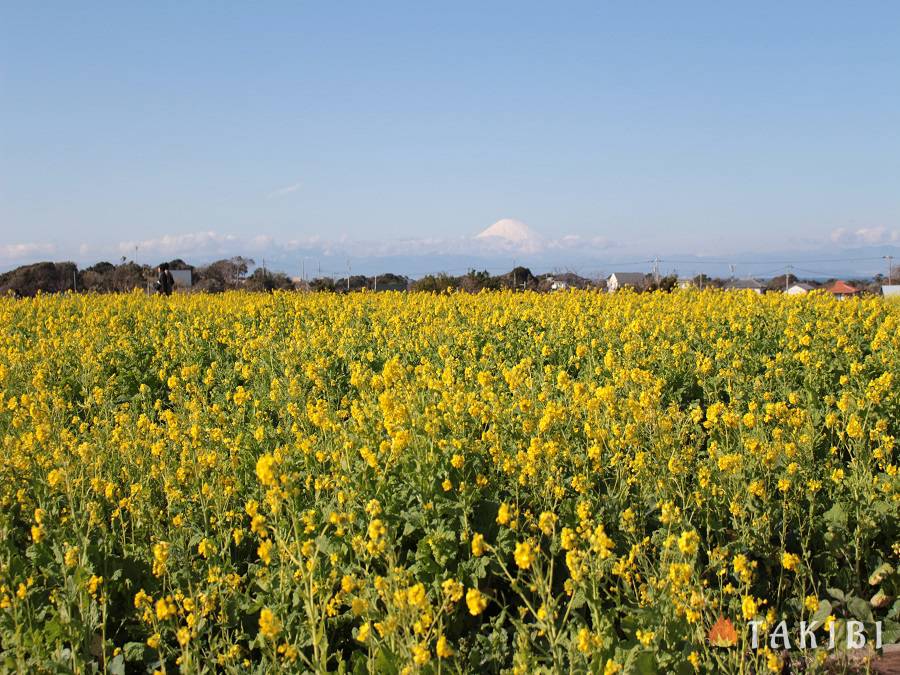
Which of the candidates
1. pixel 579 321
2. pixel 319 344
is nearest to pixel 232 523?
pixel 319 344

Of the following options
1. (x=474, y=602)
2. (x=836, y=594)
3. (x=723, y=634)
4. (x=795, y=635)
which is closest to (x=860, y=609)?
(x=836, y=594)

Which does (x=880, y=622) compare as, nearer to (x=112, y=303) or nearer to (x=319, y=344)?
(x=319, y=344)

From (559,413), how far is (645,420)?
1.72 ft

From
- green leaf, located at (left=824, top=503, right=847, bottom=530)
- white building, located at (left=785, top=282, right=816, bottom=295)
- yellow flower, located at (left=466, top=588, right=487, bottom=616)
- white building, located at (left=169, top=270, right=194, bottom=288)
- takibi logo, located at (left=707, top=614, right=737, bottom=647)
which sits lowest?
takibi logo, located at (left=707, top=614, right=737, bottom=647)

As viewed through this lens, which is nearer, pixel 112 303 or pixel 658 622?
pixel 658 622

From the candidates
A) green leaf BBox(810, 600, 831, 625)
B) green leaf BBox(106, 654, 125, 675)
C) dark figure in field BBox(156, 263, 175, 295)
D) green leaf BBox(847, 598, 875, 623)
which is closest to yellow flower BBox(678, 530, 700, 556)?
green leaf BBox(810, 600, 831, 625)

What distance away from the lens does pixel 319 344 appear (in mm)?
8547

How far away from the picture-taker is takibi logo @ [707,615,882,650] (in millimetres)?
3133

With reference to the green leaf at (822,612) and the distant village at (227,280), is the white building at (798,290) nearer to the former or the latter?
the distant village at (227,280)

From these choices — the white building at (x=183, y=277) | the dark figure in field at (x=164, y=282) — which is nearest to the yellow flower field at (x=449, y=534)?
the dark figure in field at (x=164, y=282)

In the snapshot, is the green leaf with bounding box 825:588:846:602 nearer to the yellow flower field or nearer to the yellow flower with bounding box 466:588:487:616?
the yellow flower field

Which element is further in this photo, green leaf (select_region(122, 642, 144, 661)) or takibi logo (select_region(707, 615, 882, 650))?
green leaf (select_region(122, 642, 144, 661))

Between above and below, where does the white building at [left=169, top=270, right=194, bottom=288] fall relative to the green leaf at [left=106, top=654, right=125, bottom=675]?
above

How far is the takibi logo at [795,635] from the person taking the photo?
3133 mm
